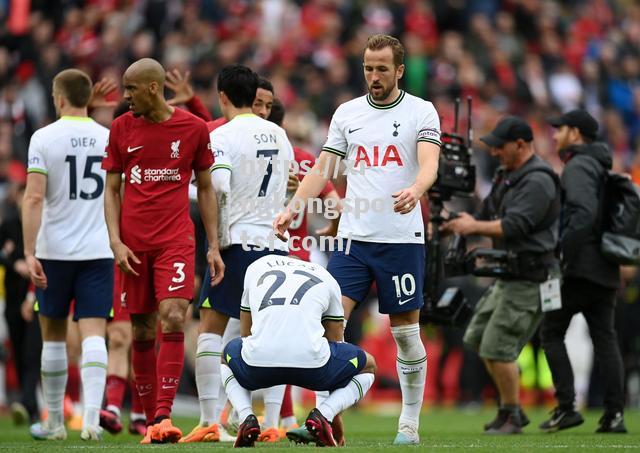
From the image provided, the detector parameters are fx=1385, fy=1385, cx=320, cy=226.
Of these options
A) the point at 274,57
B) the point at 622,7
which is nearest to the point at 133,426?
the point at 274,57

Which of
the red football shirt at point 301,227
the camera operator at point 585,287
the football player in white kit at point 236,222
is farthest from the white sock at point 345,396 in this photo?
the camera operator at point 585,287

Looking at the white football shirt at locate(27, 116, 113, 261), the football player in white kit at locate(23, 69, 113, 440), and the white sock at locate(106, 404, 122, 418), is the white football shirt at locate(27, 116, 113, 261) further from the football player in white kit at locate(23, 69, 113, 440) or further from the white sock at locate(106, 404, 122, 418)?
the white sock at locate(106, 404, 122, 418)

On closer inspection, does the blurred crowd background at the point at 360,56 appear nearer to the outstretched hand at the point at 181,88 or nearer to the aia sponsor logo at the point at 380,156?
the outstretched hand at the point at 181,88

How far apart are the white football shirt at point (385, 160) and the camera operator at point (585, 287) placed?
9.42 feet

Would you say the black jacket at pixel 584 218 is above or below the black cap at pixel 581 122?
below

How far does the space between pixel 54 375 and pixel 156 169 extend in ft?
6.94

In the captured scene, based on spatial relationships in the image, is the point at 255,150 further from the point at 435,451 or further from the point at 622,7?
the point at 622,7

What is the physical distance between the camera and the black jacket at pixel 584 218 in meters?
11.9

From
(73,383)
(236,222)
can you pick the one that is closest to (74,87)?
(236,222)

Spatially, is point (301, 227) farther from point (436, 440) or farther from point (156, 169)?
point (436, 440)

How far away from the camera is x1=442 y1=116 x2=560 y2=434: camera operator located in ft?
38.8

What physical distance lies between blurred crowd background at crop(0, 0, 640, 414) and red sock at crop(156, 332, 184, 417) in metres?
7.26

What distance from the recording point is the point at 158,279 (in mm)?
9859

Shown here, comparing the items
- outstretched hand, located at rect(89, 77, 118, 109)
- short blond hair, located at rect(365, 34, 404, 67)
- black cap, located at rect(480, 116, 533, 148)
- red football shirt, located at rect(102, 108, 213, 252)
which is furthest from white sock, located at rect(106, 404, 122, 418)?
black cap, located at rect(480, 116, 533, 148)
